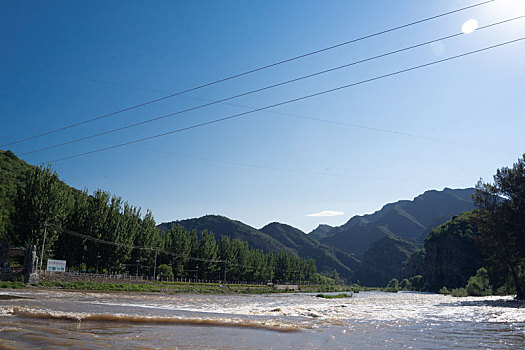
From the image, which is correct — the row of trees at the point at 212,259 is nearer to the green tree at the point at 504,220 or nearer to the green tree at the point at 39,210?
the green tree at the point at 39,210

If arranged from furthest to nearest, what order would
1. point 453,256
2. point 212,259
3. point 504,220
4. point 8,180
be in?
point 453,256, point 212,259, point 8,180, point 504,220

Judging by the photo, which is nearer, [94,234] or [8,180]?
[94,234]

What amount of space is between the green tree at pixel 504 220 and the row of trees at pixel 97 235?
6278cm

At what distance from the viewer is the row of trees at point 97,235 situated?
5259cm

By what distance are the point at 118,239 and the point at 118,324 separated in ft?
185

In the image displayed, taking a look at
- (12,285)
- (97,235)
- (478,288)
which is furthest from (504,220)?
(97,235)

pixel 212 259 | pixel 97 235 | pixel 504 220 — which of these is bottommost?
pixel 212 259

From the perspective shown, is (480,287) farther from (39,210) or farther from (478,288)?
(39,210)

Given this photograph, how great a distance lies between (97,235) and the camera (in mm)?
63156

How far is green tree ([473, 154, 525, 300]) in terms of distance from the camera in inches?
1766

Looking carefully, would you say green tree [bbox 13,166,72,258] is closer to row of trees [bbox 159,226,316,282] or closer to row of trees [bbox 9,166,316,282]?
row of trees [bbox 9,166,316,282]

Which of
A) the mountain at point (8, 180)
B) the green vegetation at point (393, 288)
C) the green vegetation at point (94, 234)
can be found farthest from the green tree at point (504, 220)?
the green vegetation at point (393, 288)

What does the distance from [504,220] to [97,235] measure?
6569 centimetres

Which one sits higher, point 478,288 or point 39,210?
point 39,210
